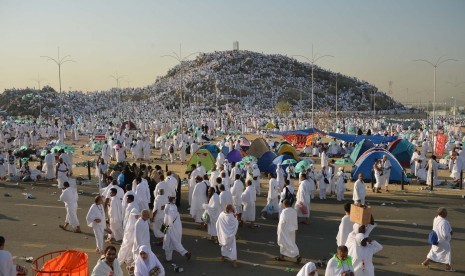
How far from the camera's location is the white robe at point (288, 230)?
9188 mm

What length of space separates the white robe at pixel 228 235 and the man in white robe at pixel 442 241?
12.9 ft

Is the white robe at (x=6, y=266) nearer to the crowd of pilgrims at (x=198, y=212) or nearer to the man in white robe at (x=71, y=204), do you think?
the crowd of pilgrims at (x=198, y=212)

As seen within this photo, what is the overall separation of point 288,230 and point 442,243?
3018 millimetres

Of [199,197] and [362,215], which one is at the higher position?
[362,215]

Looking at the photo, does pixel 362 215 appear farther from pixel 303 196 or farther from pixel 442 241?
pixel 303 196

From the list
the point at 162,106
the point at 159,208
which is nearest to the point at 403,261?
the point at 159,208

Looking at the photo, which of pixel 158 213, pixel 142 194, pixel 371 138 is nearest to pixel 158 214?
pixel 158 213

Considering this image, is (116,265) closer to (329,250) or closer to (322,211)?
(329,250)

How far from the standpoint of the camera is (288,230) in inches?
362

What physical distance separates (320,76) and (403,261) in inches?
5055

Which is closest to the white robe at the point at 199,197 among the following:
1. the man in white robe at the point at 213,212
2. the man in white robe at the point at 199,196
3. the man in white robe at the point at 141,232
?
the man in white robe at the point at 199,196

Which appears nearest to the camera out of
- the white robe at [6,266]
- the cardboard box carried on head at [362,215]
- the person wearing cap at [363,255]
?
the white robe at [6,266]

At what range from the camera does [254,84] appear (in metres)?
119

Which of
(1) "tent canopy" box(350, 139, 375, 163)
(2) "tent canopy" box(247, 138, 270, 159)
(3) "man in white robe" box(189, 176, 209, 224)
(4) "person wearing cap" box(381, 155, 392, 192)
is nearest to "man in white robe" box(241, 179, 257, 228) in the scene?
(3) "man in white robe" box(189, 176, 209, 224)
